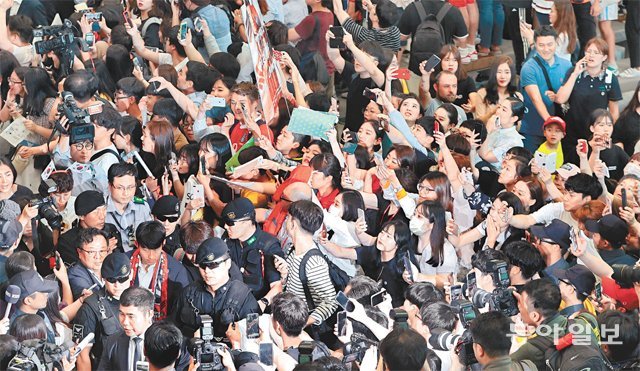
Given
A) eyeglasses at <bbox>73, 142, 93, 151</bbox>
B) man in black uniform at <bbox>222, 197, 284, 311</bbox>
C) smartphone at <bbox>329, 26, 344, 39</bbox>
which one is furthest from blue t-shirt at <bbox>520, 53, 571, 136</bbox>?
eyeglasses at <bbox>73, 142, 93, 151</bbox>

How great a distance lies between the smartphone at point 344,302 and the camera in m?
7.56

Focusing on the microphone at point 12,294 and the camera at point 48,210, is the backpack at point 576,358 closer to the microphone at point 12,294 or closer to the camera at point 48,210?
the microphone at point 12,294

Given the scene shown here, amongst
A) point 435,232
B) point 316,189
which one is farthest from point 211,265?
point 316,189

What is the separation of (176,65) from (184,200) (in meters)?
2.61

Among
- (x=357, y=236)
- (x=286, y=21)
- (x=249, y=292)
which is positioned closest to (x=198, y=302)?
(x=249, y=292)

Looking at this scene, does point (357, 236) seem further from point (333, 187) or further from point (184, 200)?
point (184, 200)

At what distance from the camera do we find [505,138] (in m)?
10.6

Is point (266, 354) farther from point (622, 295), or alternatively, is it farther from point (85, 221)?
point (622, 295)

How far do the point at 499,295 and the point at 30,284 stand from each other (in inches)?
111

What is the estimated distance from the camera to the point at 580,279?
26.6 ft

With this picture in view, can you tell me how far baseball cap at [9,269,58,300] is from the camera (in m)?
7.92

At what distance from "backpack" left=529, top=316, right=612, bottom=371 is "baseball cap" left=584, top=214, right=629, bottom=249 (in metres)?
1.80

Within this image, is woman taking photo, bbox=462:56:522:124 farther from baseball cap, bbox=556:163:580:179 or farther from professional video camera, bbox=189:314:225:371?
professional video camera, bbox=189:314:225:371

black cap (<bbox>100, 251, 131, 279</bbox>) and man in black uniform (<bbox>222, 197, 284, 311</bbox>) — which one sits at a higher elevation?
black cap (<bbox>100, 251, 131, 279</bbox>)
